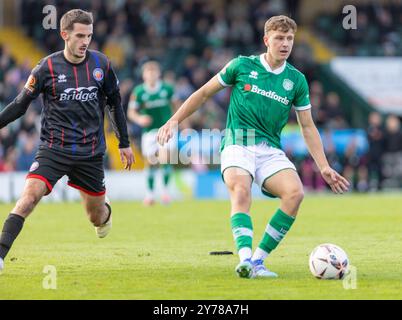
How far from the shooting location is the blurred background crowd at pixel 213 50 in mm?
27328

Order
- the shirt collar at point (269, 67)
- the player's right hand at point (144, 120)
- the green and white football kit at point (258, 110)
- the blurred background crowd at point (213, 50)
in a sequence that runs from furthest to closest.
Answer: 1. the blurred background crowd at point (213, 50)
2. the player's right hand at point (144, 120)
3. the shirt collar at point (269, 67)
4. the green and white football kit at point (258, 110)

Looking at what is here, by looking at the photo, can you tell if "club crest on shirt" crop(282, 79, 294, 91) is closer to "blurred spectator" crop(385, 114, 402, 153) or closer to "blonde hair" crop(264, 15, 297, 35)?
"blonde hair" crop(264, 15, 297, 35)

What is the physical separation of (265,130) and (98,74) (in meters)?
1.90

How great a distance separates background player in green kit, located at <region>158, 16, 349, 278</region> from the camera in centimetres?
966

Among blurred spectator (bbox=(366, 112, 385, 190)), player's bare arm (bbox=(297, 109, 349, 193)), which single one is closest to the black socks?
player's bare arm (bbox=(297, 109, 349, 193))

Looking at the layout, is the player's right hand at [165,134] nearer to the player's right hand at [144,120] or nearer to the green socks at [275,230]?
the green socks at [275,230]

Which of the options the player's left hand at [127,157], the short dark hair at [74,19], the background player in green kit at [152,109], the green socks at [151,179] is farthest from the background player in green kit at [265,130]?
the background player in green kit at [152,109]

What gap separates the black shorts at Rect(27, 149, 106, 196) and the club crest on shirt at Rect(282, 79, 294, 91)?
2216 millimetres

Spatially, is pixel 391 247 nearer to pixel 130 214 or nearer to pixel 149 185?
pixel 130 214

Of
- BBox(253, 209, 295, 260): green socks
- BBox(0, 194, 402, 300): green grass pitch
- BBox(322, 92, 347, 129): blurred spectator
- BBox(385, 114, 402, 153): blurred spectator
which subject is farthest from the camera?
BBox(322, 92, 347, 129): blurred spectator

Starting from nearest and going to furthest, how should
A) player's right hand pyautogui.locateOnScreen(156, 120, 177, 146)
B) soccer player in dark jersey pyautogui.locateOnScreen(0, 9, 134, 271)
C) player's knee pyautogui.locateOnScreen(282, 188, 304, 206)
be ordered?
player's right hand pyautogui.locateOnScreen(156, 120, 177, 146)
player's knee pyautogui.locateOnScreen(282, 188, 304, 206)
soccer player in dark jersey pyautogui.locateOnScreen(0, 9, 134, 271)

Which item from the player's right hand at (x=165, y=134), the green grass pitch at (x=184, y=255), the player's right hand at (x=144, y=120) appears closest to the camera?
the green grass pitch at (x=184, y=255)

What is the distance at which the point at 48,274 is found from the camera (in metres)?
9.85
